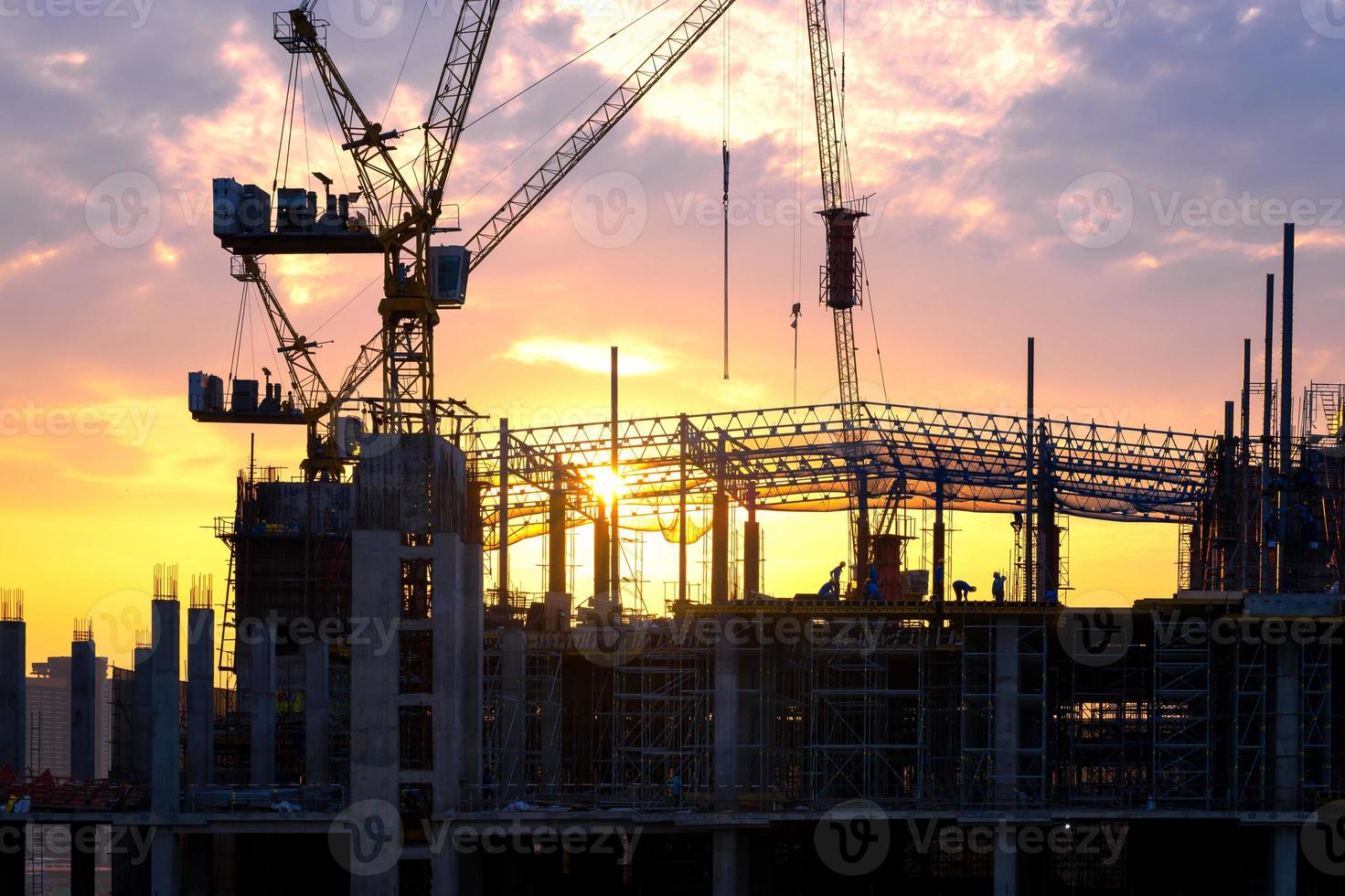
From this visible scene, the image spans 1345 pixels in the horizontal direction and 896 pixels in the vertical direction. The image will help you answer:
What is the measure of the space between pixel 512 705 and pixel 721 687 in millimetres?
9680

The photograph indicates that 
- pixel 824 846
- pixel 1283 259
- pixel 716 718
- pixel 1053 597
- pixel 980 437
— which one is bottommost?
pixel 824 846

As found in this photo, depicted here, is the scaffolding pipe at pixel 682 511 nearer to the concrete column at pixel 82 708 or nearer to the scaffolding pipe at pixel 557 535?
the scaffolding pipe at pixel 557 535

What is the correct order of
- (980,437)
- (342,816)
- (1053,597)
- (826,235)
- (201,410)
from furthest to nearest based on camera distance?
(826,235) < (201,410) < (980,437) < (1053,597) < (342,816)

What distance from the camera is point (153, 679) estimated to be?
198ft

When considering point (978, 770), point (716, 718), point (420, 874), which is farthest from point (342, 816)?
point (978, 770)

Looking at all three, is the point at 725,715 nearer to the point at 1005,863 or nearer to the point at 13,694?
the point at 1005,863

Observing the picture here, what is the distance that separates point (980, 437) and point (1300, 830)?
22.4m

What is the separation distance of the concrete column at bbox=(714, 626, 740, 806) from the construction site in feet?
0.41

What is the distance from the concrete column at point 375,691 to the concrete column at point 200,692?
734 centimetres

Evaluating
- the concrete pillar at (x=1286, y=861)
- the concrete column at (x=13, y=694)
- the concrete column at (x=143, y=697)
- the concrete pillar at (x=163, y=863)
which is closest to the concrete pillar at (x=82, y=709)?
the concrete column at (x=143, y=697)

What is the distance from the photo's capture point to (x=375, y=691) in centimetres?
5859

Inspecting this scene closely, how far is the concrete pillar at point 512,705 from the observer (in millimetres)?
68438

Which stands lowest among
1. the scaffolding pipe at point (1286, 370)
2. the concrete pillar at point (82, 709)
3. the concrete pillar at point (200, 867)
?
the concrete pillar at point (200, 867)

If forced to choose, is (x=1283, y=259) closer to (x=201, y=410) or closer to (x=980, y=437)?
(x=980, y=437)
